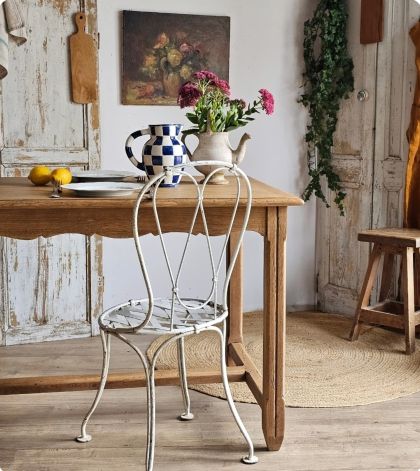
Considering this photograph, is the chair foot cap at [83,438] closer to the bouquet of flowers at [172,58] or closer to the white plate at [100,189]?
the white plate at [100,189]

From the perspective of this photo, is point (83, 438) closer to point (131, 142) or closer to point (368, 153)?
point (131, 142)

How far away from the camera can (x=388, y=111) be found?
405cm

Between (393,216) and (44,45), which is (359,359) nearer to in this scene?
(393,216)

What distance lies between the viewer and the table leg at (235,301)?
10.3ft

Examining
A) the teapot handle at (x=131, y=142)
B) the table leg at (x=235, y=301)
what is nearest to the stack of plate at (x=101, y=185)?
the teapot handle at (x=131, y=142)

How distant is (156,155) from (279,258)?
571 mm

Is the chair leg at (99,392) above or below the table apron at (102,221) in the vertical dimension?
below

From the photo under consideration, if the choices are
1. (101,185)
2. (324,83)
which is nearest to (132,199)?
(101,185)

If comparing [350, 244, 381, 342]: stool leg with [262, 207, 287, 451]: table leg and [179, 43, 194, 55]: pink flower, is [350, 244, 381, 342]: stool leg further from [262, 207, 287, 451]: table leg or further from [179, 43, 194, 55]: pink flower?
[179, 43, 194, 55]: pink flower

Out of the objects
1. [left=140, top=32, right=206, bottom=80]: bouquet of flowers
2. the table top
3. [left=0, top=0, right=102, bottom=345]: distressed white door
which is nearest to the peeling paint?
[left=0, top=0, right=102, bottom=345]: distressed white door

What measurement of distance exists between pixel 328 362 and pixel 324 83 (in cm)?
173

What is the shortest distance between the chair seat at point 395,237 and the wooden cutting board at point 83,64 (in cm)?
167

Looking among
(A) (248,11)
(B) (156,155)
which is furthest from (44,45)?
(B) (156,155)

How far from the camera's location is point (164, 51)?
4125 millimetres
